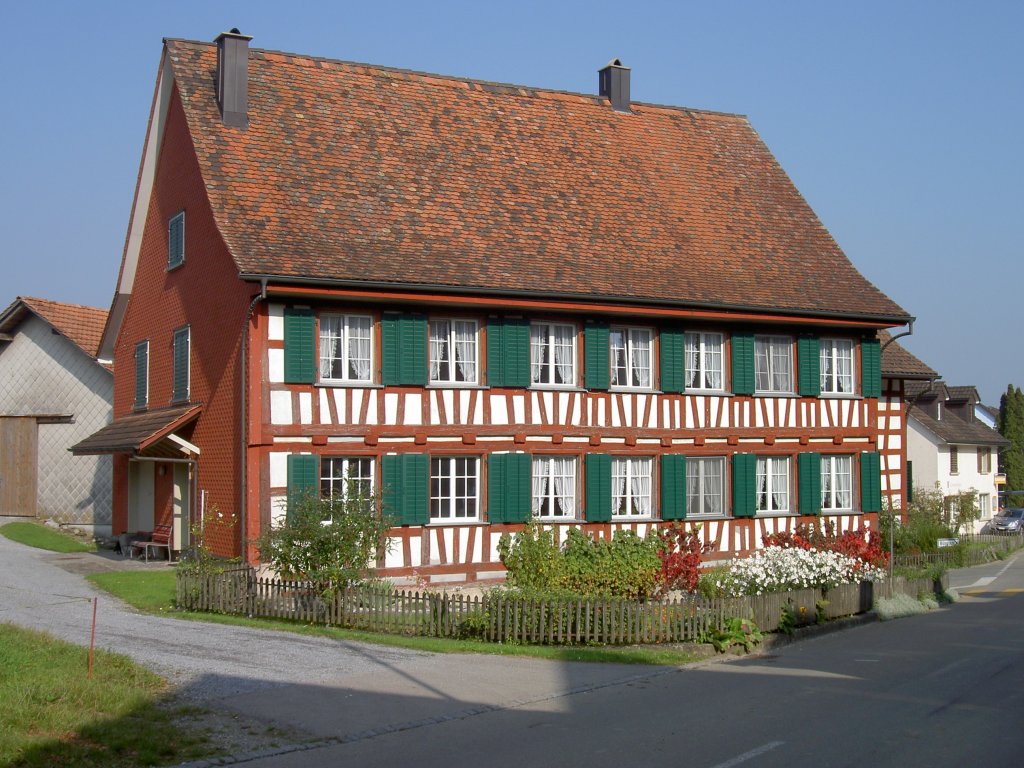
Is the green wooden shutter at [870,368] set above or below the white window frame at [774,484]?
above

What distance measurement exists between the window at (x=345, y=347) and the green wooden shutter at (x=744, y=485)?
885 centimetres

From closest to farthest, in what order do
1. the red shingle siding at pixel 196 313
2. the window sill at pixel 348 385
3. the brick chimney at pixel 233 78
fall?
the window sill at pixel 348 385, the red shingle siding at pixel 196 313, the brick chimney at pixel 233 78

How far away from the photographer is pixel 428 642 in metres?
16.4

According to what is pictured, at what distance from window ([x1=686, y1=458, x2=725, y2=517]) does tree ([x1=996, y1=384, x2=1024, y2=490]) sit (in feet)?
206

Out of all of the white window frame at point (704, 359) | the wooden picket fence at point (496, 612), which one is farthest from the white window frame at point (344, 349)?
the white window frame at point (704, 359)

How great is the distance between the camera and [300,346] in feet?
72.4

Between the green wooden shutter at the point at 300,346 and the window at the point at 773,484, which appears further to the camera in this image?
the window at the point at 773,484

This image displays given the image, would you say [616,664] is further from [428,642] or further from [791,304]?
[791,304]

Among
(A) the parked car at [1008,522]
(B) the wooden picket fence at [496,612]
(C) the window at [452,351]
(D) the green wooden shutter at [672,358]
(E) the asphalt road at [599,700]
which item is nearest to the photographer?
(E) the asphalt road at [599,700]

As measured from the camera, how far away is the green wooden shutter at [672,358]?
85.8ft

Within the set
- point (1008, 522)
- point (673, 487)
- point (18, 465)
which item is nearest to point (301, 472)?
point (673, 487)

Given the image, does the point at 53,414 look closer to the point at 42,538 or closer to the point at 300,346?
the point at 42,538

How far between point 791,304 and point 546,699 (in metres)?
16.5

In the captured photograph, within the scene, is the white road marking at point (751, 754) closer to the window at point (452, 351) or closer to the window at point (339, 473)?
the window at point (339, 473)
